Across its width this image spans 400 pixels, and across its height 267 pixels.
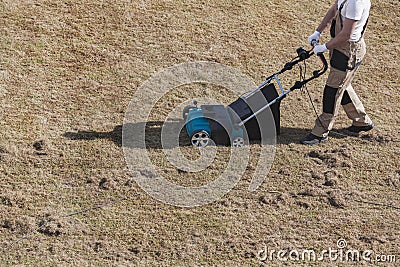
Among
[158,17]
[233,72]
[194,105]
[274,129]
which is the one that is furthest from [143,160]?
[158,17]

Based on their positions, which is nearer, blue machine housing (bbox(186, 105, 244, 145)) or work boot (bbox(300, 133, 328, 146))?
blue machine housing (bbox(186, 105, 244, 145))

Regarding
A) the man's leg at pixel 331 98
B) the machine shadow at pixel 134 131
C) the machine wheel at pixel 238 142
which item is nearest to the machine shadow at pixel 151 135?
the machine shadow at pixel 134 131

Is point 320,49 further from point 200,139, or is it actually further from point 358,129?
point 200,139

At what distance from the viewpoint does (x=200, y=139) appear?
276 inches

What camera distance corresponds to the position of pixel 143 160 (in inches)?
272

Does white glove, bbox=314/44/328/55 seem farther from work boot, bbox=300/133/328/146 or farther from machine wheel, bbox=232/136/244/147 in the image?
machine wheel, bbox=232/136/244/147

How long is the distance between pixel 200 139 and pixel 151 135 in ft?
1.98

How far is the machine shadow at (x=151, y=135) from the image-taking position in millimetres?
7184

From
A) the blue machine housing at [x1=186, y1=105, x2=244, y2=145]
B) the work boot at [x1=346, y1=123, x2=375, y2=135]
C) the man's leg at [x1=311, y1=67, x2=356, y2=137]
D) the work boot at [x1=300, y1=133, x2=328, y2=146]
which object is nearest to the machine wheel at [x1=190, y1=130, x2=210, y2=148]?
the blue machine housing at [x1=186, y1=105, x2=244, y2=145]

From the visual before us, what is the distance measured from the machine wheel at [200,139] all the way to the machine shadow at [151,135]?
13cm

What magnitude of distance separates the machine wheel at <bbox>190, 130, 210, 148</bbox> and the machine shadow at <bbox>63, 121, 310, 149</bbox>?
5.2 inches

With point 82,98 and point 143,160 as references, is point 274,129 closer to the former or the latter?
point 143,160

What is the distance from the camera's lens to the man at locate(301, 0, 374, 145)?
636cm

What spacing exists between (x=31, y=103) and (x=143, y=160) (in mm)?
1674
